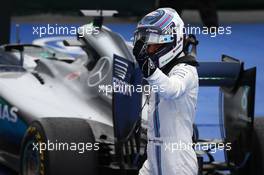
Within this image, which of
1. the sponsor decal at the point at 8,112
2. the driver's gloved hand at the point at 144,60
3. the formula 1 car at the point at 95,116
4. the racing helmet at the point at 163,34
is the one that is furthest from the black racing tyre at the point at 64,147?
the driver's gloved hand at the point at 144,60

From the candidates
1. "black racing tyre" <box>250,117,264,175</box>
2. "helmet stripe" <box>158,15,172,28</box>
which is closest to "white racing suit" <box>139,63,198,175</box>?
"helmet stripe" <box>158,15,172,28</box>

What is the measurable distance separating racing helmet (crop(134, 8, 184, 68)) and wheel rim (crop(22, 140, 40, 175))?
1509 mm

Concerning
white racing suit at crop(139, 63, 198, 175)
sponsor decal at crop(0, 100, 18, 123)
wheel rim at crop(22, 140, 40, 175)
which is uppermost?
white racing suit at crop(139, 63, 198, 175)

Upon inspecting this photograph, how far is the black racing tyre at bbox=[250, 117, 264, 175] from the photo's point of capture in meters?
4.82

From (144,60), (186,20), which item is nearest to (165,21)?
(144,60)

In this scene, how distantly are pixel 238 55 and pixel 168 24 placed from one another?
677cm

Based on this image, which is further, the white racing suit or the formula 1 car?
the formula 1 car

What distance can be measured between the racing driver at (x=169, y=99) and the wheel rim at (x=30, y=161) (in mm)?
1289

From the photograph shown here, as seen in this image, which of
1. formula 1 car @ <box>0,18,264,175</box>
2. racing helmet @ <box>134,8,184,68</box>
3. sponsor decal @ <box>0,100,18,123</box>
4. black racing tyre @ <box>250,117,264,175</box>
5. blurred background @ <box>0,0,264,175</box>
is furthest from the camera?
blurred background @ <box>0,0,264,175</box>

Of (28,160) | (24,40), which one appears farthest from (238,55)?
(28,160)

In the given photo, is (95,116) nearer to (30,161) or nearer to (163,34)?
(30,161)

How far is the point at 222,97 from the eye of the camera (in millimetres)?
5254

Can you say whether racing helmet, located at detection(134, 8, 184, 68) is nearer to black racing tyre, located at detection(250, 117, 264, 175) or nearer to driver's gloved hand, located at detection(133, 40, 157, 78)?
driver's gloved hand, located at detection(133, 40, 157, 78)

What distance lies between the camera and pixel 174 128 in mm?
3645
